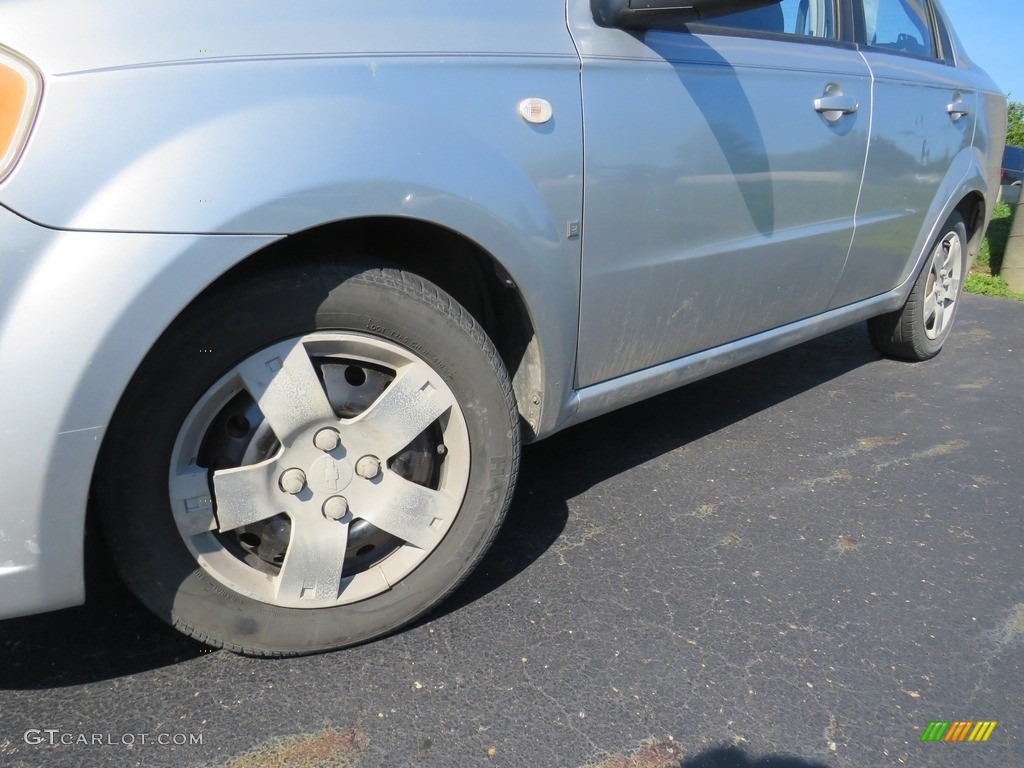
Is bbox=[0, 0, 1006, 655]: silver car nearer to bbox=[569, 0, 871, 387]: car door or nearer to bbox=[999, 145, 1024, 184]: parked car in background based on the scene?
bbox=[569, 0, 871, 387]: car door

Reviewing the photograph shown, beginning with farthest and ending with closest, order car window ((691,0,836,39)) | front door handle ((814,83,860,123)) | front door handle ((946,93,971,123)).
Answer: front door handle ((946,93,971,123))
front door handle ((814,83,860,123))
car window ((691,0,836,39))

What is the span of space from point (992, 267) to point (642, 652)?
7227mm

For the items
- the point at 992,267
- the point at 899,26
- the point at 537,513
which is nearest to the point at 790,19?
the point at 899,26

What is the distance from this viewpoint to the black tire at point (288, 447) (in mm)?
1494

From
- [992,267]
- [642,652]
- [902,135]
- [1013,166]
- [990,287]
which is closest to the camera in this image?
[642,652]

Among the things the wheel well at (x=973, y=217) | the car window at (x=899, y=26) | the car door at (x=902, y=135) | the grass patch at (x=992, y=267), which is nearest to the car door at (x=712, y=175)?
the car door at (x=902, y=135)

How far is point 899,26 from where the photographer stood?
3.43 m

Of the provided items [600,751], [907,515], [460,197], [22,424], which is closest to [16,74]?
[22,424]

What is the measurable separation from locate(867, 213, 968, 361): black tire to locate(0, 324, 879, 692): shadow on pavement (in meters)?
0.21

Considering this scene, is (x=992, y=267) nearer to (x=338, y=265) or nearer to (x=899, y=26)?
(x=899, y=26)

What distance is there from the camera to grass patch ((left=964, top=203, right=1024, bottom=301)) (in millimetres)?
6844

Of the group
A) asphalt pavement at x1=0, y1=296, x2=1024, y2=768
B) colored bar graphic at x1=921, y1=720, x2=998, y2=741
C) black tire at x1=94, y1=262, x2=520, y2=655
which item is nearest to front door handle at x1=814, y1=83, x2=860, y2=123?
asphalt pavement at x1=0, y1=296, x2=1024, y2=768

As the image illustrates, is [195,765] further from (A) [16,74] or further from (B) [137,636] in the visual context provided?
(A) [16,74]

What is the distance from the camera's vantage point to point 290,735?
1608mm
